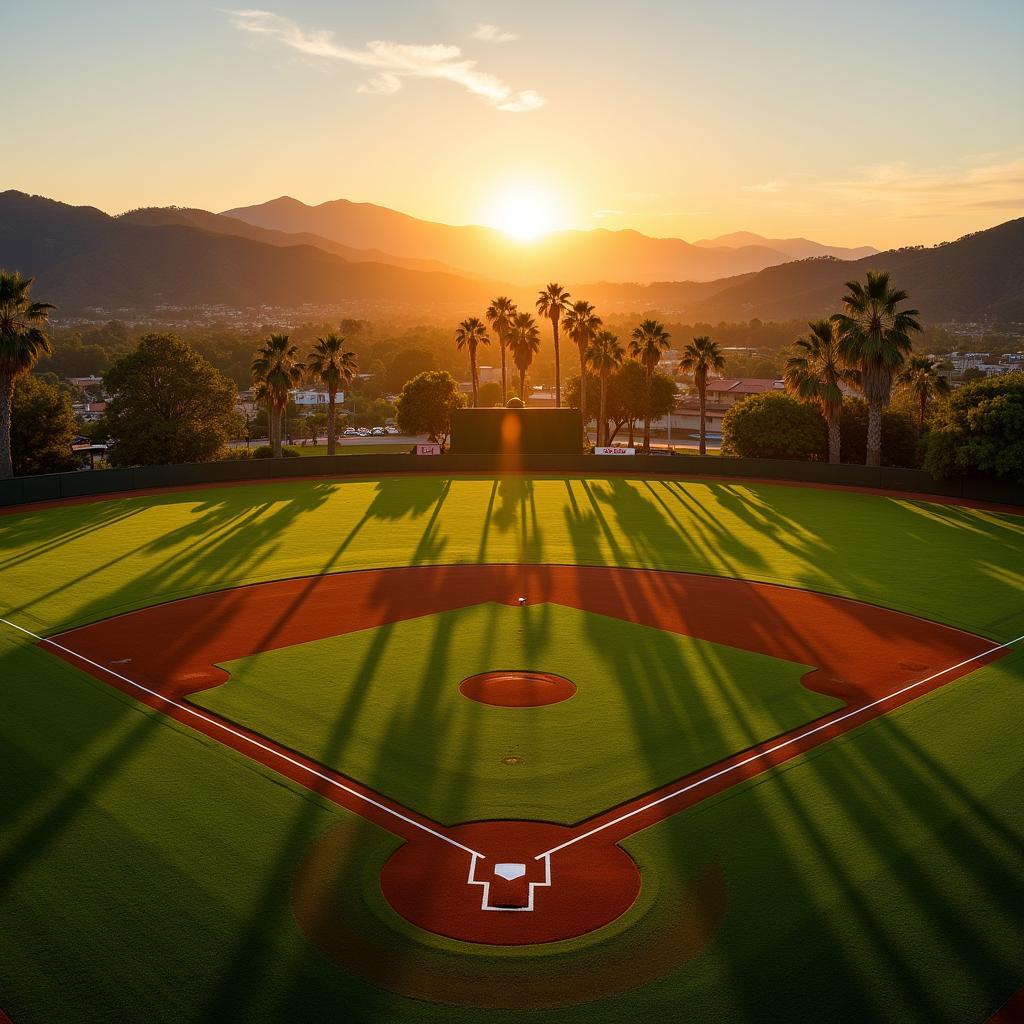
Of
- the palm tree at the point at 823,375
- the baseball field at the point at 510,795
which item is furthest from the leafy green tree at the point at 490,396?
the baseball field at the point at 510,795

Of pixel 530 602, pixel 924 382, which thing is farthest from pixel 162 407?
pixel 924 382

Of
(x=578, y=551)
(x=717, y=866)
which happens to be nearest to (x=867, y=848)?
(x=717, y=866)

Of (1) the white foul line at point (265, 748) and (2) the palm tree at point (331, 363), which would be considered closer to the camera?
(1) the white foul line at point (265, 748)

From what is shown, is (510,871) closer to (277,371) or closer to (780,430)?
(780,430)

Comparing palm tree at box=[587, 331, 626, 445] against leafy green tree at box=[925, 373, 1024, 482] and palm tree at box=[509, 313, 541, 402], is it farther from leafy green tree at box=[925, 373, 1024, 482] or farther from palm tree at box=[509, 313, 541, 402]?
leafy green tree at box=[925, 373, 1024, 482]

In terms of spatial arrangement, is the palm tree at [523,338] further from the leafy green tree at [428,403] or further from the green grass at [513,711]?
the green grass at [513,711]

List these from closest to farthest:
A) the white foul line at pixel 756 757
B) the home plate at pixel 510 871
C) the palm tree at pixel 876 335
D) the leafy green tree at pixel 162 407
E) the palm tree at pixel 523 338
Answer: the home plate at pixel 510 871, the white foul line at pixel 756 757, the palm tree at pixel 876 335, the leafy green tree at pixel 162 407, the palm tree at pixel 523 338
